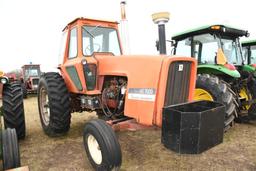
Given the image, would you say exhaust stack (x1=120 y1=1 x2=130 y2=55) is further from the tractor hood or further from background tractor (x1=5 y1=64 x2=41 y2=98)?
background tractor (x1=5 y1=64 x2=41 y2=98)

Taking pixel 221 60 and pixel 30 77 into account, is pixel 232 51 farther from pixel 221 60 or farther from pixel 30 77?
pixel 30 77

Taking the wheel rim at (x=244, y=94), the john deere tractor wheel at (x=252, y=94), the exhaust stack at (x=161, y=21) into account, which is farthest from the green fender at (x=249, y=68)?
the exhaust stack at (x=161, y=21)

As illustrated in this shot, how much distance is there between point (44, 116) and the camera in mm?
4926

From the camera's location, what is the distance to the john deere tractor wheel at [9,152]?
9.07 ft

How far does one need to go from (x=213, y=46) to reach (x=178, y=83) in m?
2.64

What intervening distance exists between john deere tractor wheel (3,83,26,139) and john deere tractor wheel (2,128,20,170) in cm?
122

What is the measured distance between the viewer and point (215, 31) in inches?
203

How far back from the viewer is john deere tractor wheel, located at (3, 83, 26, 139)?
4070mm

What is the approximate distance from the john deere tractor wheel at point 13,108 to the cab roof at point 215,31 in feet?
12.1

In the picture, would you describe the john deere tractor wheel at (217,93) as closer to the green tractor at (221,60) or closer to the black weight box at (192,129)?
the green tractor at (221,60)

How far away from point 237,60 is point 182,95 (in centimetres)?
310

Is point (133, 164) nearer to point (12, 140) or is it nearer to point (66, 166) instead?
point (66, 166)

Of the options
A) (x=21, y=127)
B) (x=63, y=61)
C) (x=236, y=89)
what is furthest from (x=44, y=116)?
(x=236, y=89)

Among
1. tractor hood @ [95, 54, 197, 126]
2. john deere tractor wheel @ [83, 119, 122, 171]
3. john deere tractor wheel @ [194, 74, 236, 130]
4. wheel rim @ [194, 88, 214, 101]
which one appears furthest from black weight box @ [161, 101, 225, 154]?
wheel rim @ [194, 88, 214, 101]
